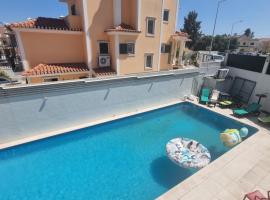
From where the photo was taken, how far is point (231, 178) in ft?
20.8

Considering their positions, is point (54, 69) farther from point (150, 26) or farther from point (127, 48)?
point (150, 26)

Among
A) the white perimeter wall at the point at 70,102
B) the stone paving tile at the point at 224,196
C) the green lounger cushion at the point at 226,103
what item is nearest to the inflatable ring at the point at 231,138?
the stone paving tile at the point at 224,196

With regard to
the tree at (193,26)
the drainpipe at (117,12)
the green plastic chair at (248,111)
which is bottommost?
the green plastic chair at (248,111)

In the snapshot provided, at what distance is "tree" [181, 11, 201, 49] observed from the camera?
56625 mm

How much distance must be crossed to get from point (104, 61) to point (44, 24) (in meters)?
6.10

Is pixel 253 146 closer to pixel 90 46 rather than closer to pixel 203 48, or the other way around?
pixel 90 46

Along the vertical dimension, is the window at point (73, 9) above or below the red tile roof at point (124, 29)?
above

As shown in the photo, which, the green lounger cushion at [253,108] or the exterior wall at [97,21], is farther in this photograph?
the exterior wall at [97,21]

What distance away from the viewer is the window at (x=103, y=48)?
1557 centimetres

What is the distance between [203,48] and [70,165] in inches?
2499

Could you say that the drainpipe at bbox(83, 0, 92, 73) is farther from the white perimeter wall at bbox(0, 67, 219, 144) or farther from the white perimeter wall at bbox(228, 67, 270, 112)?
the white perimeter wall at bbox(228, 67, 270, 112)

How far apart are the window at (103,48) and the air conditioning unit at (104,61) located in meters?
0.51

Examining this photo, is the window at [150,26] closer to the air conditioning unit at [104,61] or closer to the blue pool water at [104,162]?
the air conditioning unit at [104,61]

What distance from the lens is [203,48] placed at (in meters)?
59.6
